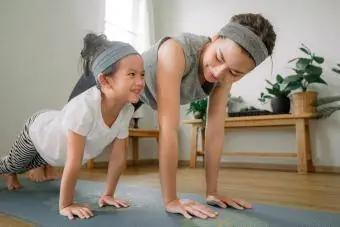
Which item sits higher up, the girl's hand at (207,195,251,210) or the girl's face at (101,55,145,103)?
the girl's face at (101,55,145,103)

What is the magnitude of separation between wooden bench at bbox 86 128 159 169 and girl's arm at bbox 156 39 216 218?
200 cm

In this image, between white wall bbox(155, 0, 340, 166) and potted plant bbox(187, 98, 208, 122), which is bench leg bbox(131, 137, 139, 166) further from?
potted plant bbox(187, 98, 208, 122)

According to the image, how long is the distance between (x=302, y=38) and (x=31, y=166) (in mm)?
2459

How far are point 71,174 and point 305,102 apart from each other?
2077mm

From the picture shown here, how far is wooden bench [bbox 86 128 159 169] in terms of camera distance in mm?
3077

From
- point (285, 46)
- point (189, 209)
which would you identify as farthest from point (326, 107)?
point (189, 209)

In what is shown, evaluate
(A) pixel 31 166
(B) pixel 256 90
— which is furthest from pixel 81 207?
(B) pixel 256 90

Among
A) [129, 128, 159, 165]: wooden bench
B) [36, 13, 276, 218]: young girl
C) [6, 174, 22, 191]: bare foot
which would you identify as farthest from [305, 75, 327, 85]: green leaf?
[6, 174, 22, 191]: bare foot

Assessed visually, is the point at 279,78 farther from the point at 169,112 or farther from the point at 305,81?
the point at 169,112

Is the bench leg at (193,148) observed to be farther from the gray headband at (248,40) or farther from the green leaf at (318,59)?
the gray headband at (248,40)

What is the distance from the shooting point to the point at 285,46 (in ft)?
9.73

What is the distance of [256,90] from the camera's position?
3090 mm

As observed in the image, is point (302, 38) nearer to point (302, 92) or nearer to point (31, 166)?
point (302, 92)

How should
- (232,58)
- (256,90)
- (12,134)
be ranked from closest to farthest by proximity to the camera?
1. (232,58)
2. (12,134)
3. (256,90)
